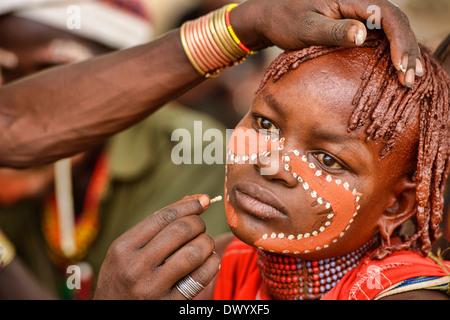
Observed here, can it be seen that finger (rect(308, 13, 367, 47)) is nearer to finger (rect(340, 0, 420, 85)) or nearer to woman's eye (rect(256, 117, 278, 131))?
finger (rect(340, 0, 420, 85))

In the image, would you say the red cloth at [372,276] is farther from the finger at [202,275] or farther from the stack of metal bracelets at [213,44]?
the stack of metal bracelets at [213,44]

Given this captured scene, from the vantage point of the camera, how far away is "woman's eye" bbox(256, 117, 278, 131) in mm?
1516

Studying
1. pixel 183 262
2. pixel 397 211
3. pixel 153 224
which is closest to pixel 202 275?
pixel 183 262

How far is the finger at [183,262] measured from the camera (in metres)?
1.41

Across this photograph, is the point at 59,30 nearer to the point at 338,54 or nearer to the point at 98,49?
the point at 98,49

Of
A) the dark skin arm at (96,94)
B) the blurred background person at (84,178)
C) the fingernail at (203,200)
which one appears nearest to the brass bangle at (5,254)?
the dark skin arm at (96,94)

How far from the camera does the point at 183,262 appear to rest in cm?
141

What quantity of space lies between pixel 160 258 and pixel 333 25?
782mm

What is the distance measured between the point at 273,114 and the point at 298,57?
0.18 m

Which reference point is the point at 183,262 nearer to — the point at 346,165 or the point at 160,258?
the point at 160,258

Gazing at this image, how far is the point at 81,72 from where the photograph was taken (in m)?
2.00

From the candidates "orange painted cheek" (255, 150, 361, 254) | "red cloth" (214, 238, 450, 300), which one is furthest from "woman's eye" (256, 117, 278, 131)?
"red cloth" (214, 238, 450, 300)

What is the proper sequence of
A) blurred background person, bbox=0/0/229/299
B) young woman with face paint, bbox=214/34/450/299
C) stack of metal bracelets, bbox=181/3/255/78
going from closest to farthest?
young woman with face paint, bbox=214/34/450/299, stack of metal bracelets, bbox=181/3/255/78, blurred background person, bbox=0/0/229/299

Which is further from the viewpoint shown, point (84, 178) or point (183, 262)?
point (84, 178)
